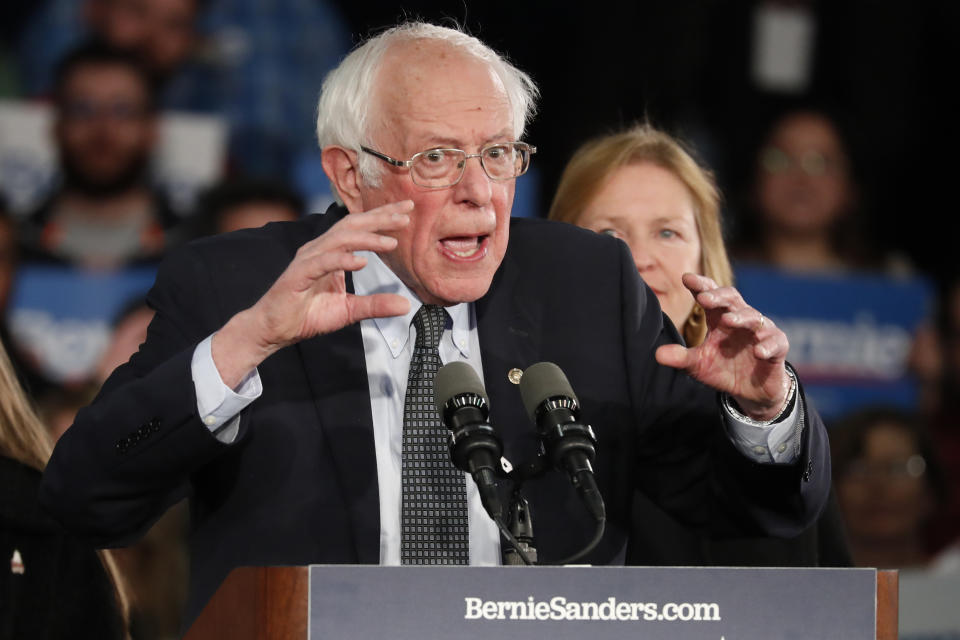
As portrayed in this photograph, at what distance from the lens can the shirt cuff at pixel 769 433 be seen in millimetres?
2016

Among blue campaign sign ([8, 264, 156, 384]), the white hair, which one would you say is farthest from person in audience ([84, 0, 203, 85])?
the white hair

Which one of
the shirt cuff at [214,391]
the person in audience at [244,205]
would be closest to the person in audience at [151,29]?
the person in audience at [244,205]

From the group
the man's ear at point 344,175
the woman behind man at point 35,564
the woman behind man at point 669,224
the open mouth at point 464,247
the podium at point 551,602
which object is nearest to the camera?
the podium at point 551,602

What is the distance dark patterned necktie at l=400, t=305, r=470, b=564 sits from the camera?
208cm

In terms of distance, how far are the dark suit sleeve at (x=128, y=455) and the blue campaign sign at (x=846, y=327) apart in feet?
12.5

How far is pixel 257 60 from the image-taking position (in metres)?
4.78

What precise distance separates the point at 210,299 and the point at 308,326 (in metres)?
0.38

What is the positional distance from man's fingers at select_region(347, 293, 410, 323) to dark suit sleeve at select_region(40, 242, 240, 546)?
0.24 meters

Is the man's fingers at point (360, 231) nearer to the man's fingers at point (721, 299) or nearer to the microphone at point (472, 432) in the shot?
the microphone at point (472, 432)

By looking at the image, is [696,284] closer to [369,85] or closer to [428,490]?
[428,490]

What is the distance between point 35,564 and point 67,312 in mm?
2055

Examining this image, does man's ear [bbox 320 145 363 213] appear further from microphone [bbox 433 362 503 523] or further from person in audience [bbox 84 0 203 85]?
person in audience [bbox 84 0 203 85]

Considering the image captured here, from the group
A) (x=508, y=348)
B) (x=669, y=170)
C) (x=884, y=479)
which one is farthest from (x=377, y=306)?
(x=884, y=479)

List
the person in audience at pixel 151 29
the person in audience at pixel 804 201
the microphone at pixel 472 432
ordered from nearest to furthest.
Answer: the microphone at pixel 472 432 < the person in audience at pixel 151 29 < the person in audience at pixel 804 201
